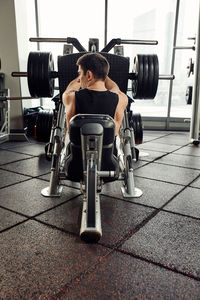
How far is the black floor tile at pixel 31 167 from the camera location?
247 centimetres

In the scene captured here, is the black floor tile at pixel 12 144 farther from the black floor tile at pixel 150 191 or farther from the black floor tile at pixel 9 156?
the black floor tile at pixel 150 191

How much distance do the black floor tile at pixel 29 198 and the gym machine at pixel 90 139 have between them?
0.07m

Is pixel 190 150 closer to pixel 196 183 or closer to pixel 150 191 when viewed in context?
pixel 196 183

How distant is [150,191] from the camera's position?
203cm

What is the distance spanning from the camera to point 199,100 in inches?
140

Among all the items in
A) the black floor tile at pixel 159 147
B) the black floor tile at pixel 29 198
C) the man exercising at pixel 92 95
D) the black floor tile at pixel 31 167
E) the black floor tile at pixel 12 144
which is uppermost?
the man exercising at pixel 92 95

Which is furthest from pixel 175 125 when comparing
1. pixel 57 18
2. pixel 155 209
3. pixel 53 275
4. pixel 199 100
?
pixel 53 275

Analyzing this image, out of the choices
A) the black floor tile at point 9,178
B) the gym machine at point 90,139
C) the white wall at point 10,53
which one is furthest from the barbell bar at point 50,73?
the white wall at point 10,53

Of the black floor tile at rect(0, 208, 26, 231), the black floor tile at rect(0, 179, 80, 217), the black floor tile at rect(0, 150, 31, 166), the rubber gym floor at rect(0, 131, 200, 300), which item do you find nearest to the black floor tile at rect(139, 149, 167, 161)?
the rubber gym floor at rect(0, 131, 200, 300)

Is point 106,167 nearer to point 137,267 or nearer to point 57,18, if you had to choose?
point 137,267

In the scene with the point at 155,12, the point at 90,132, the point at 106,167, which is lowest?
the point at 106,167

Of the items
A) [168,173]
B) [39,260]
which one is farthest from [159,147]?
[39,260]

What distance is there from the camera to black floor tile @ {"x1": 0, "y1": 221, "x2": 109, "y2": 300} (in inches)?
39.1

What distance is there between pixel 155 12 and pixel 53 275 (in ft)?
15.8
